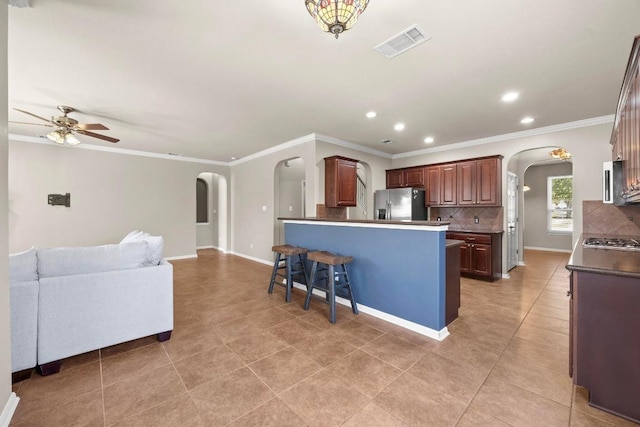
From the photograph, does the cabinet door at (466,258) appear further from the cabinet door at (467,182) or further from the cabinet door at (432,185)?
the cabinet door at (432,185)

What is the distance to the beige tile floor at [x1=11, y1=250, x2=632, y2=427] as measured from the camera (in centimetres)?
157

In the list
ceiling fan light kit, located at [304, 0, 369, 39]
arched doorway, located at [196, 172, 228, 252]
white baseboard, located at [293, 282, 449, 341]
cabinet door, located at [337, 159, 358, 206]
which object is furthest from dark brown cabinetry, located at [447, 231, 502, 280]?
→ arched doorway, located at [196, 172, 228, 252]

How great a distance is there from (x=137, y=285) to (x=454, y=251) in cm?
315

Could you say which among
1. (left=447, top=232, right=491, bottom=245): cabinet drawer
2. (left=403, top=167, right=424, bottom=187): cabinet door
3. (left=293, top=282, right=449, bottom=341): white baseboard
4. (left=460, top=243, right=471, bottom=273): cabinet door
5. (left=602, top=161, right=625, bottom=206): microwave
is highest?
(left=403, top=167, right=424, bottom=187): cabinet door

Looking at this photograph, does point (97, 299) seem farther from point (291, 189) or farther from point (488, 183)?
point (488, 183)

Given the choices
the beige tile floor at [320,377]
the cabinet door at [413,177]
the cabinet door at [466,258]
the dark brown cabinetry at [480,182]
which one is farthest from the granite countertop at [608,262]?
the cabinet door at [413,177]

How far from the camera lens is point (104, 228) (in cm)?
581

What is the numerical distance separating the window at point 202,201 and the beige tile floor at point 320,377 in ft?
18.8

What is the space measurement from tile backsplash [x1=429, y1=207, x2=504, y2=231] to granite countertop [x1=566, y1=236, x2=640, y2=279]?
2.82m

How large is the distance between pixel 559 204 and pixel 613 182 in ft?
19.8

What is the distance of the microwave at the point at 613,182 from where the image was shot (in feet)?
9.58

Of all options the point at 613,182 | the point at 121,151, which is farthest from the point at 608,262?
the point at 121,151

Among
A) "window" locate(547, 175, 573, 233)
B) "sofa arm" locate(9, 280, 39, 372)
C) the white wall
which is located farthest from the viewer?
the white wall

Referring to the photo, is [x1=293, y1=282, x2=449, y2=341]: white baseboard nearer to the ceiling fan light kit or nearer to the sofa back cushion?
the sofa back cushion
